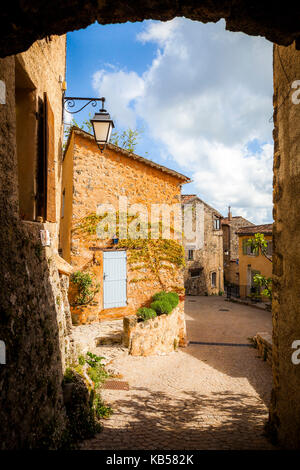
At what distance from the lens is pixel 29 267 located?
10.6 feet

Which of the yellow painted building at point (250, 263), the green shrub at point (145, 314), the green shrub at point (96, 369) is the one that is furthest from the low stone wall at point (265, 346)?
the yellow painted building at point (250, 263)

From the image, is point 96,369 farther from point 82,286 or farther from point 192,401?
point 82,286

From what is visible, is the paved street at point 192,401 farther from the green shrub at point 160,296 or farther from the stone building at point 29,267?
the green shrub at point 160,296

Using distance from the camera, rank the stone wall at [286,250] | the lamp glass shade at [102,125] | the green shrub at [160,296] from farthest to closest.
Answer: the green shrub at [160,296] → the lamp glass shade at [102,125] → the stone wall at [286,250]

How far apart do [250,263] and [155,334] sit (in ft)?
50.7

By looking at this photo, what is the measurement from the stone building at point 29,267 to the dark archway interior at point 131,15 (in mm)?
1107

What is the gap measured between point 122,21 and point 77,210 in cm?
743

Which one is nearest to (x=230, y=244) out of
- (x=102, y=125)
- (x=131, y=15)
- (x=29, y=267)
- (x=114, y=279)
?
(x=114, y=279)

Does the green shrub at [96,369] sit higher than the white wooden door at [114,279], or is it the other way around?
the white wooden door at [114,279]

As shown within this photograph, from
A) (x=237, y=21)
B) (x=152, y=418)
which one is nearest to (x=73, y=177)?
(x=152, y=418)

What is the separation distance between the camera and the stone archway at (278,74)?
5.74ft

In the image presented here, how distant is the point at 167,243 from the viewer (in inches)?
417

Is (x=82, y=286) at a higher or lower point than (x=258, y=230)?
lower

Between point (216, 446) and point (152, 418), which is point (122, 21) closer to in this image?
point (216, 446)
